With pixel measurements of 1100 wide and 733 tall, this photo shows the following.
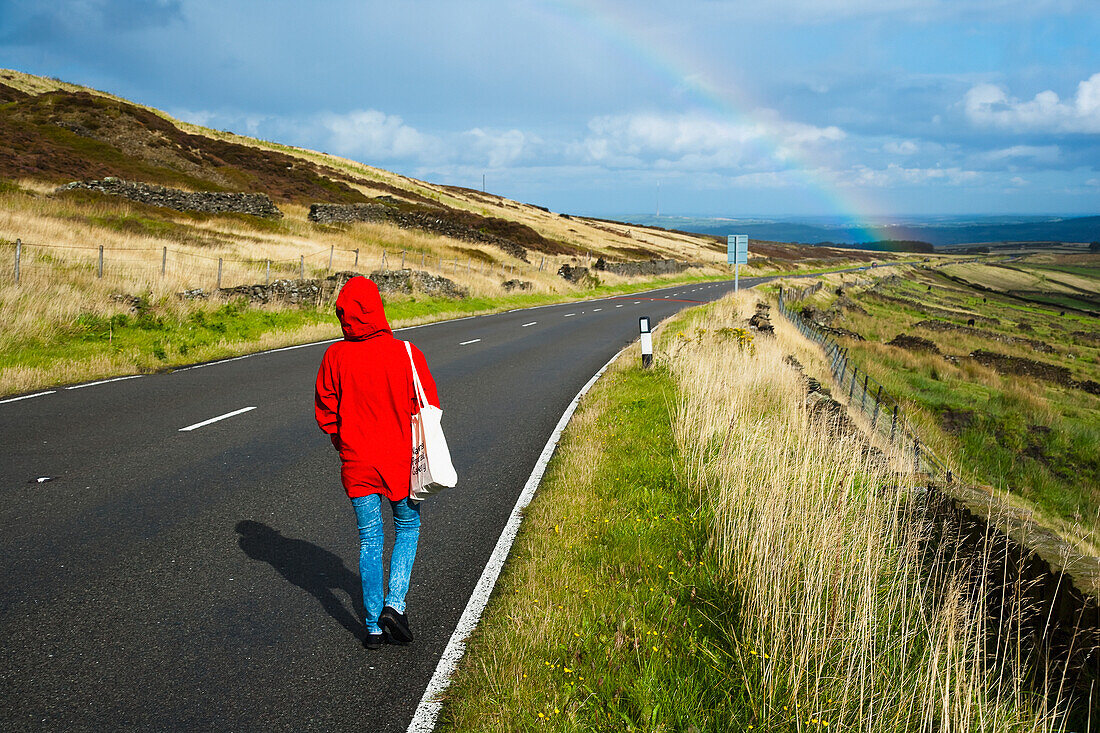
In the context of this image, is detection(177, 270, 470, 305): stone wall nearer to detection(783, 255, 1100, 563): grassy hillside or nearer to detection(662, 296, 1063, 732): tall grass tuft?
detection(662, 296, 1063, 732): tall grass tuft

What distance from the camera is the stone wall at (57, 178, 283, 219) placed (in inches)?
1331

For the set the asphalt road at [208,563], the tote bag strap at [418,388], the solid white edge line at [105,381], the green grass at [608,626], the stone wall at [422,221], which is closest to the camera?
the green grass at [608,626]

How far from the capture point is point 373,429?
3975 millimetres

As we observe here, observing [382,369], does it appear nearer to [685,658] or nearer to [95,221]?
[685,658]

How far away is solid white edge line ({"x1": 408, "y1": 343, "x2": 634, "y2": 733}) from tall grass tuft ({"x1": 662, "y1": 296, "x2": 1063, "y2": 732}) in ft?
4.74

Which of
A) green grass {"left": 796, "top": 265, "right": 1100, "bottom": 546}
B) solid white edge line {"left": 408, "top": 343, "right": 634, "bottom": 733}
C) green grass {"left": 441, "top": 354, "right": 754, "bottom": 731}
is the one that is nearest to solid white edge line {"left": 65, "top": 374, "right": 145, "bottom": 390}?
solid white edge line {"left": 408, "top": 343, "right": 634, "bottom": 733}

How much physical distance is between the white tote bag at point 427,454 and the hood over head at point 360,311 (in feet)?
0.73

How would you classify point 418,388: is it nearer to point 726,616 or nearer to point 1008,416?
point 726,616

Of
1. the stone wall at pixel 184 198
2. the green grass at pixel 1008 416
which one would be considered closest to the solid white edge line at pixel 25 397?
the green grass at pixel 1008 416

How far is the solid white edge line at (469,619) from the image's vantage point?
11.1ft

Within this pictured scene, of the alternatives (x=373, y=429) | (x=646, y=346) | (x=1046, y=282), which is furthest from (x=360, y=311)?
(x=1046, y=282)

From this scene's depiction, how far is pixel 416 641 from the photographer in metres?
4.11

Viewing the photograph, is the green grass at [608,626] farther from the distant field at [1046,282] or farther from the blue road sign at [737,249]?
the distant field at [1046,282]

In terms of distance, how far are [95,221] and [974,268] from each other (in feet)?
387
